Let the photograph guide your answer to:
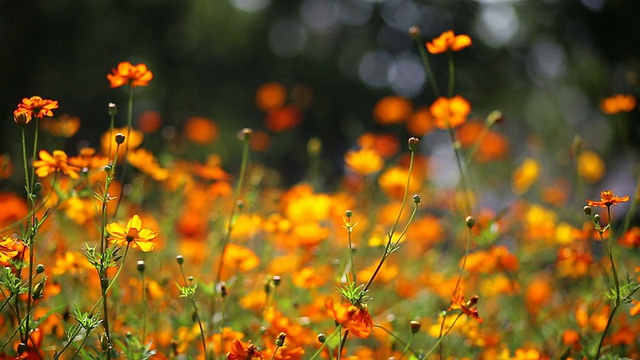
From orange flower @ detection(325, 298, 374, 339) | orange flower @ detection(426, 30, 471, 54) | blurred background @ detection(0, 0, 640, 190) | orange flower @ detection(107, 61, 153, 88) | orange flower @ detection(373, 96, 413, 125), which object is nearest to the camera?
orange flower @ detection(325, 298, 374, 339)

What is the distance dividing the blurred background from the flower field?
2.27m

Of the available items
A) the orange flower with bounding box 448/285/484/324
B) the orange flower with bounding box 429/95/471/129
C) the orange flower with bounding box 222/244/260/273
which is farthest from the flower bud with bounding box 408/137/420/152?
the orange flower with bounding box 222/244/260/273

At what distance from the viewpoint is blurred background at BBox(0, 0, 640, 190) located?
485 cm

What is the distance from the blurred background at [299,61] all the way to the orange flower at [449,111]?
2.71 metres

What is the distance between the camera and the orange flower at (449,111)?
147 cm

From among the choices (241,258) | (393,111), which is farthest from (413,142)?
(393,111)

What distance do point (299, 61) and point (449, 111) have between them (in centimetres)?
526

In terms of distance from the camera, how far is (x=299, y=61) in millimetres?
6613

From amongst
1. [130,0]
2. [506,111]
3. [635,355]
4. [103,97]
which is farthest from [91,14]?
[635,355]

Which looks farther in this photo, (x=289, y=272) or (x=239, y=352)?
(x=289, y=272)

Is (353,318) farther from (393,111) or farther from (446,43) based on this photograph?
(393,111)

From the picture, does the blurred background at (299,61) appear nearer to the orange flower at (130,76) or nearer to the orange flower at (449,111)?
the orange flower at (449,111)

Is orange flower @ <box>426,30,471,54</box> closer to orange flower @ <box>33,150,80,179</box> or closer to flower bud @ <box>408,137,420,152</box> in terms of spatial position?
flower bud @ <box>408,137,420,152</box>

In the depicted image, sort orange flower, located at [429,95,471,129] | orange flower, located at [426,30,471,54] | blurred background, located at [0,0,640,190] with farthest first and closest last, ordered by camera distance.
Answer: blurred background, located at [0,0,640,190] → orange flower, located at [429,95,471,129] → orange flower, located at [426,30,471,54]
